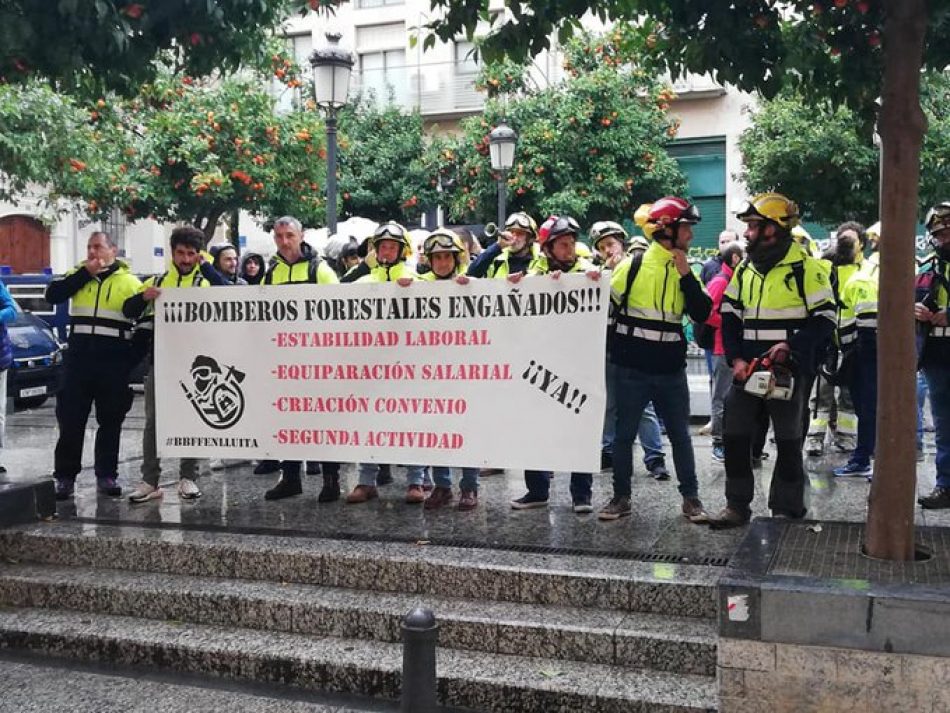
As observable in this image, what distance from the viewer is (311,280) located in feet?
24.3

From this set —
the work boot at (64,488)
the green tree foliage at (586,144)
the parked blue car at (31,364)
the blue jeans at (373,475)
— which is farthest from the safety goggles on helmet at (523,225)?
the green tree foliage at (586,144)

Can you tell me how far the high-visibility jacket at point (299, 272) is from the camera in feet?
24.3

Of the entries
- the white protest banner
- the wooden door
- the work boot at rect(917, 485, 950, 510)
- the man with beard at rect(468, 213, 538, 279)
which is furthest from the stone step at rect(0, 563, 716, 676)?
the wooden door

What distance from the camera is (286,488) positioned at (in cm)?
757

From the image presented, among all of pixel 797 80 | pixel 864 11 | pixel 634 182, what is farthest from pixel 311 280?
pixel 634 182

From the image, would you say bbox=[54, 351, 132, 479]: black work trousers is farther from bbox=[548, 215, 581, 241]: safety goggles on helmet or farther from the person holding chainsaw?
the person holding chainsaw

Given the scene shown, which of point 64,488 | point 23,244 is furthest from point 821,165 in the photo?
point 23,244

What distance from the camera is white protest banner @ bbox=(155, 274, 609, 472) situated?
628 centimetres

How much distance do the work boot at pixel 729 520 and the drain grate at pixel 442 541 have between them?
62 cm

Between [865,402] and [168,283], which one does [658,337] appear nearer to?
[865,402]

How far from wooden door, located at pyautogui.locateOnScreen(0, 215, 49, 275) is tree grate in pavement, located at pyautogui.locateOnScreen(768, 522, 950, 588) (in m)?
32.8

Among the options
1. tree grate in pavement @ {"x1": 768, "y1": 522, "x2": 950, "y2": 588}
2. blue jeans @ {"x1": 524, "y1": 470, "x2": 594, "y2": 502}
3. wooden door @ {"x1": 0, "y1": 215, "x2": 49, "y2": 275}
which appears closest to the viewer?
tree grate in pavement @ {"x1": 768, "y1": 522, "x2": 950, "y2": 588}

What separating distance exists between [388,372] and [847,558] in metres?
3.08

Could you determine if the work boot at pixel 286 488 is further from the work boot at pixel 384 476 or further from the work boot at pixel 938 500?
the work boot at pixel 938 500
